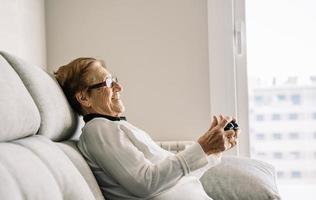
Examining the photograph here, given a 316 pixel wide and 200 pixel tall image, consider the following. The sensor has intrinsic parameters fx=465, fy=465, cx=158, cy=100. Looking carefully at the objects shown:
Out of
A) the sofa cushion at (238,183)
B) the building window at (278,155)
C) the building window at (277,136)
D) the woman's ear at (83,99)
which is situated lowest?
the building window at (278,155)

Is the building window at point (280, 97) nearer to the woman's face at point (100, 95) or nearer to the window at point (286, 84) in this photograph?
the window at point (286, 84)

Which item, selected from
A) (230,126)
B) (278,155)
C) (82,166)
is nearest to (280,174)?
(278,155)

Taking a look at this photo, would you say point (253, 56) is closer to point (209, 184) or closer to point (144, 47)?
point (144, 47)

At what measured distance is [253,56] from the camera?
2.89m

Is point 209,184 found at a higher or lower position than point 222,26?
lower

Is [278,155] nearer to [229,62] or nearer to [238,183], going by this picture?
[229,62]

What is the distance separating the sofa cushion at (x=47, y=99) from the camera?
1.34 meters

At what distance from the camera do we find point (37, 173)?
995 mm

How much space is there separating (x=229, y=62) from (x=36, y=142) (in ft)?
6.06

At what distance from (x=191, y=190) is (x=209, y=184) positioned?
0.35 meters

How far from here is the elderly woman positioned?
1.37 metres

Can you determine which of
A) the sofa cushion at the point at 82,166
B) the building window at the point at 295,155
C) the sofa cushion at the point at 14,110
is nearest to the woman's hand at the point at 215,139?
the sofa cushion at the point at 82,166

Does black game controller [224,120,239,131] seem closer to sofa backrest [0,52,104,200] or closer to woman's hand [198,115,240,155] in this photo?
woman's hand [198,115,240,155]

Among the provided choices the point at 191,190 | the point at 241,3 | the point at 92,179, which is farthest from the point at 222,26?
the point at 92,179
